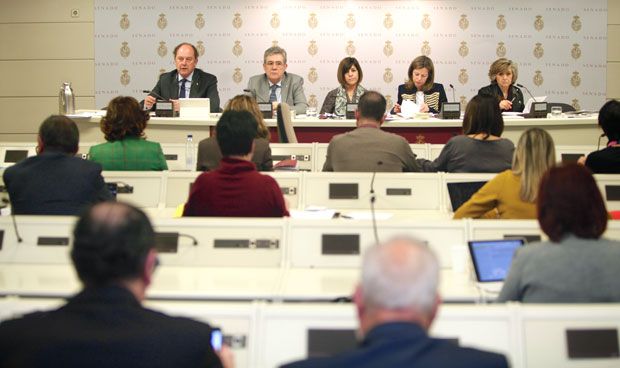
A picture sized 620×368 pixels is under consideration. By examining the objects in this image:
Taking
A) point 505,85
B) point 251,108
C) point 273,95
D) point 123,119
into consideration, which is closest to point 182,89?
point 273,95

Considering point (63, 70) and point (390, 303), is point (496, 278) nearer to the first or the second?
point (390, 303)

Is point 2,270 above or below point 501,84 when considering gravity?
below

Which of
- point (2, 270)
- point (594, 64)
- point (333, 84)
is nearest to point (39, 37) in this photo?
point (333, 84)

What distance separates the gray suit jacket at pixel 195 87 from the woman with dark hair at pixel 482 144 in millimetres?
3796

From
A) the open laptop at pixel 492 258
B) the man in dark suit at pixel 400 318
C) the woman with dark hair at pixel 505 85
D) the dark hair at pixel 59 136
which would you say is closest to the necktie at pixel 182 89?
the woman with dark hair at pixel 505 85

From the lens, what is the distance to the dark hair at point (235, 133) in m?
4.07

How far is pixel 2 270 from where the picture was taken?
139 inches

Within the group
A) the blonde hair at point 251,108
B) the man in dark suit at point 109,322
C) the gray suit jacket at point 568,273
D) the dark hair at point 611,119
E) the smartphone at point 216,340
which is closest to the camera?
the man in dark suit at point 109,322

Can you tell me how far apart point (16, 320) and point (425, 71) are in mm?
7212

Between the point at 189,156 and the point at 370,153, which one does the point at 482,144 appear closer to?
the point at 370,153

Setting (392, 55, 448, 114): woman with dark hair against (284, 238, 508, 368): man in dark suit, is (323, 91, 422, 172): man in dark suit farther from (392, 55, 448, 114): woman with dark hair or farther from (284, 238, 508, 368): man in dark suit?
(284, 238, 508, 368): man in dark suit

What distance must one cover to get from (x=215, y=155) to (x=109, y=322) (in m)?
3.60

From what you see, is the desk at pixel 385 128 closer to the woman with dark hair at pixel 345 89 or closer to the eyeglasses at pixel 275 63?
the woman with dark hair at pixel 345 89

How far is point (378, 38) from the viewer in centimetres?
1049
